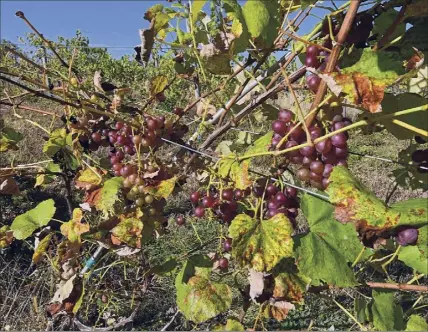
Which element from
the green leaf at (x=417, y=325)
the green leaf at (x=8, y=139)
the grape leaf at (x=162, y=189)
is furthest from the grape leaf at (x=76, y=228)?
the green leaf at (x=417, y=325)

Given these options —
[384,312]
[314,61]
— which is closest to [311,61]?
[314,61]

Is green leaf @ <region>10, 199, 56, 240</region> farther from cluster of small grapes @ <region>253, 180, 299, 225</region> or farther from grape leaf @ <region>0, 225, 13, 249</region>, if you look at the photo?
cluster of small grapes @ <region>253, 180, 299, 225</region>

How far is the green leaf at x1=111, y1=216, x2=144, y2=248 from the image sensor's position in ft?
3.72

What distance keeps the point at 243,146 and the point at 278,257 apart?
817 mm

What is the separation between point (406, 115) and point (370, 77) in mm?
232

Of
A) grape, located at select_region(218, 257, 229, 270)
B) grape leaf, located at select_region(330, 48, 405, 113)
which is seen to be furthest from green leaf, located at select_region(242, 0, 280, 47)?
grape, located at select_region(218, 257, 229, 270)

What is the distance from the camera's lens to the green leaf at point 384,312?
55.9 inches

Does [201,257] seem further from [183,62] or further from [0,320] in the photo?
[0,320]

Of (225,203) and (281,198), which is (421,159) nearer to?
(281,198)

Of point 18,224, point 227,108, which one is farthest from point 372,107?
point 18,224

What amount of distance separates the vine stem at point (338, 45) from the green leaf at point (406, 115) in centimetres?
15

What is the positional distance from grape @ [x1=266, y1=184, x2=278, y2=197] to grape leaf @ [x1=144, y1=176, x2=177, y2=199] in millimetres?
226

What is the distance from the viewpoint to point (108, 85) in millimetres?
1343

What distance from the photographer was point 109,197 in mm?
1147
